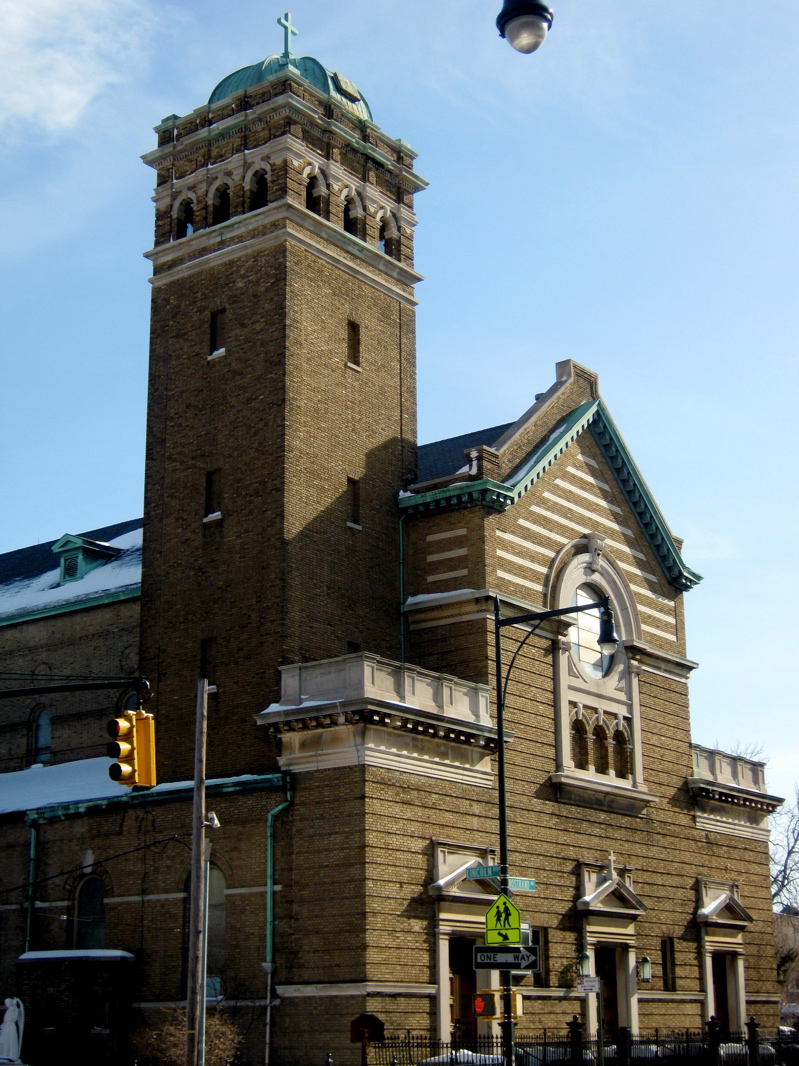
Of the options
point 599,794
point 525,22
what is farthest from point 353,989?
point 525,22

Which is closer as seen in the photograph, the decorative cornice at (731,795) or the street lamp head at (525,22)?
the street lamp head at (525,22)

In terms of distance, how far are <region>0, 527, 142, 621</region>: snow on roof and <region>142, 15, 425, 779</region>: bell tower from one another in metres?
3.78

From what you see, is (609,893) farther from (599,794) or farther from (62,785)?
(62,785)

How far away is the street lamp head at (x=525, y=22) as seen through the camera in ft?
46.7

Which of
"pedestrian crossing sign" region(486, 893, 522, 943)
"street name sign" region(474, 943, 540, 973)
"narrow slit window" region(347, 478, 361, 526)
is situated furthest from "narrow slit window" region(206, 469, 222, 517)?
"street name sign" region(474, 943, 540, 973)

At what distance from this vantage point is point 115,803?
37.8 meters

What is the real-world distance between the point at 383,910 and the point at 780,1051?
1596 centimetres

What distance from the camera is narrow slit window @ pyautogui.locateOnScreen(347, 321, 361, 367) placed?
42366 millimetres

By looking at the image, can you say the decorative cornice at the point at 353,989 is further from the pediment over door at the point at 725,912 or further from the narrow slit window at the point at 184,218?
A: the narrow slit window at the point at 184,218

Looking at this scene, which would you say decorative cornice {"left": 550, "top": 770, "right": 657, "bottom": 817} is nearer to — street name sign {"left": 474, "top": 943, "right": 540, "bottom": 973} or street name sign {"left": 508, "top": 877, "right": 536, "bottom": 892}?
street name sign {"left": 508, "top": 877, "right": 536, "bottom": 892}

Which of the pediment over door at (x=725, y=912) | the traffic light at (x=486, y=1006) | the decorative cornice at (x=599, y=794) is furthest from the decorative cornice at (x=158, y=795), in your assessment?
the pediment over door at (x=725, y=912)

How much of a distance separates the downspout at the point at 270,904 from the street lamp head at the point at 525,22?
23.3 metres

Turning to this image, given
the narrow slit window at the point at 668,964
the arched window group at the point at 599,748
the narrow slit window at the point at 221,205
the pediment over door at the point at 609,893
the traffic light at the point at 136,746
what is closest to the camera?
the traffic light at the point at 136,746

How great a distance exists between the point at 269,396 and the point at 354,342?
4237mm
